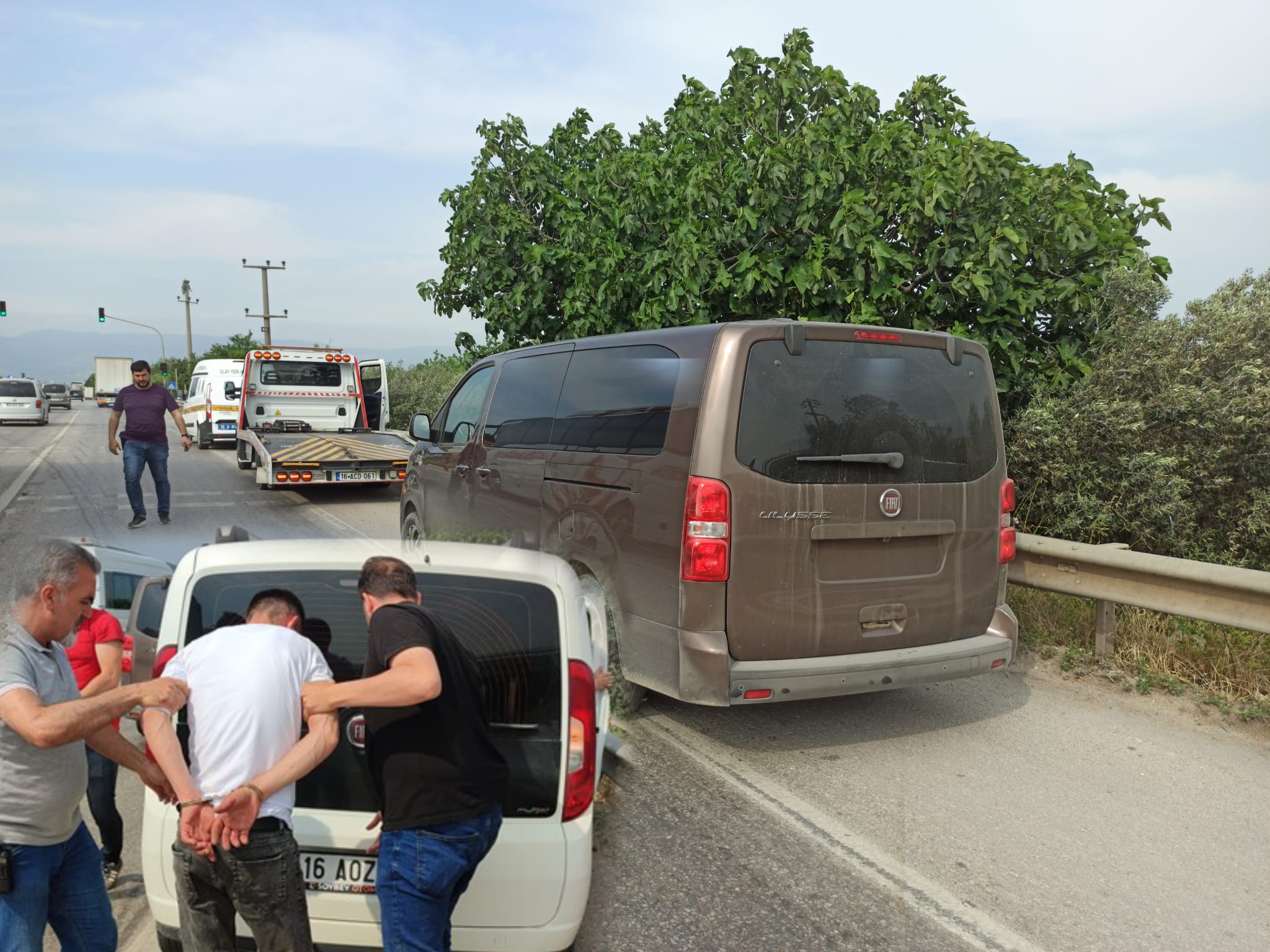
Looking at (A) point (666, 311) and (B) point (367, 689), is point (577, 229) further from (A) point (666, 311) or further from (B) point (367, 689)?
(B) point (367, 689)

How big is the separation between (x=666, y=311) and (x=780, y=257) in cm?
163

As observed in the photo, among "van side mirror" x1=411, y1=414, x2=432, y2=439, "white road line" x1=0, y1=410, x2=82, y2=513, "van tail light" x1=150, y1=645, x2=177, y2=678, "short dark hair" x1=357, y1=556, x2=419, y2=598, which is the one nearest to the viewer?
"short dark hair" x1=357, y1=556, x2=419, y2=598

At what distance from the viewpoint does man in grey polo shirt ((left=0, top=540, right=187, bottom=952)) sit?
2.43 metres

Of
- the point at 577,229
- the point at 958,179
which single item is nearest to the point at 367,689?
the point at 958,179

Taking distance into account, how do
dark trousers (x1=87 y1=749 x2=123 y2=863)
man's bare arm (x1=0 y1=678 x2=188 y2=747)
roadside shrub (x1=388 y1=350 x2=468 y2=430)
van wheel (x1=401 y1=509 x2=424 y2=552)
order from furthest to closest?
1. roadside shrub (x1=388 y1=350 x2=468 y2=430)
2. van wheel (x1=401 y1=509 x2=424 y2=552)
3. dark trousers (x1=87 y1=749 x2=123 y2=863)
4. man's bare arm (x1=0 y1=678 x2=188 y2=747)

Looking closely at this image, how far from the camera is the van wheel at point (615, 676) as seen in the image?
17.5ft

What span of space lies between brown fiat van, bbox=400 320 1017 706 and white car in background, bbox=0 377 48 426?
37.6m

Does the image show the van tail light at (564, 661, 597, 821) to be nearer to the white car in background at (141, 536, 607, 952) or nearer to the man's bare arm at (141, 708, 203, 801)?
the white car in background at (141, 536, 607, 952)

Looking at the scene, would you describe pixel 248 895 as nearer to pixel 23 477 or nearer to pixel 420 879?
pixel 420 879

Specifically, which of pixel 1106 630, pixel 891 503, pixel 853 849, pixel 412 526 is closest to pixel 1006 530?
pixel 891 503

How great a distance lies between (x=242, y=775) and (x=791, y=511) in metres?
2.81

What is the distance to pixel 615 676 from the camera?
18.0 ft

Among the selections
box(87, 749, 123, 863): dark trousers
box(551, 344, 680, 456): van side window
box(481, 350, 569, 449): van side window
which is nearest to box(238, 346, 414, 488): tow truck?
box(481, 350, 569, 449): van side window

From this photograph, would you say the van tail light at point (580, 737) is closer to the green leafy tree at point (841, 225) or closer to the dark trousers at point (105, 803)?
the dark trousers at point (105, 803)
